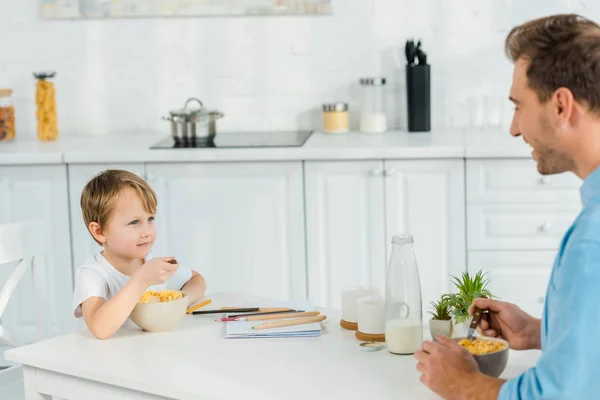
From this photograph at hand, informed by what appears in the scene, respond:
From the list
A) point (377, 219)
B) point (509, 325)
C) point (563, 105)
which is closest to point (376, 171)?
point (377, 219)

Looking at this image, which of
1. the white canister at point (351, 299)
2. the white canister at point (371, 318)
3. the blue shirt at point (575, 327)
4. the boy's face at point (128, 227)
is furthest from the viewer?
the boy's face at point (128, 227)

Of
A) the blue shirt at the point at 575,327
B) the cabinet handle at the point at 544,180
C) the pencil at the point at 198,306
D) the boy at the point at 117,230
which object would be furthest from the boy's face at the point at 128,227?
the cabinet handle at the point at 544,180

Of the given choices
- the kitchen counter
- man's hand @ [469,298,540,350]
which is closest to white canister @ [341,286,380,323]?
man's hand @ [469,298,540,350]

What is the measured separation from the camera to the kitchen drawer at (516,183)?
11.9 feet

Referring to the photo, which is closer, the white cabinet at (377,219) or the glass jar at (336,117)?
the white cabinet at (377,219)

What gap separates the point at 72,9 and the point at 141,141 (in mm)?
760

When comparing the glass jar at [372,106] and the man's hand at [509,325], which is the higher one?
the glass jar at [372,106]

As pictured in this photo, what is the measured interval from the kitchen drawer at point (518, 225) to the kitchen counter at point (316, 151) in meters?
0.21

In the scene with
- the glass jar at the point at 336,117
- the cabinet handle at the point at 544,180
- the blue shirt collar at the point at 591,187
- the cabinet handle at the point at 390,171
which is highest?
the glass jar at the point at 336,117

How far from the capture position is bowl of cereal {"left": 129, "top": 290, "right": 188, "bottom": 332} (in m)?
2.09

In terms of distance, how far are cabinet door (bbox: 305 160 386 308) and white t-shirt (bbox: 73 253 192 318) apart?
136 cm

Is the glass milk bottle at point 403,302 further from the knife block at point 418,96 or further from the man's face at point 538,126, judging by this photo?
the knife block at point 418,96

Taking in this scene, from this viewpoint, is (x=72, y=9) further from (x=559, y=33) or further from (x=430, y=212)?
Answer: (x=559, y=33)

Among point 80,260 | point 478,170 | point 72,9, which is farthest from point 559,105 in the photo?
point 72,9
